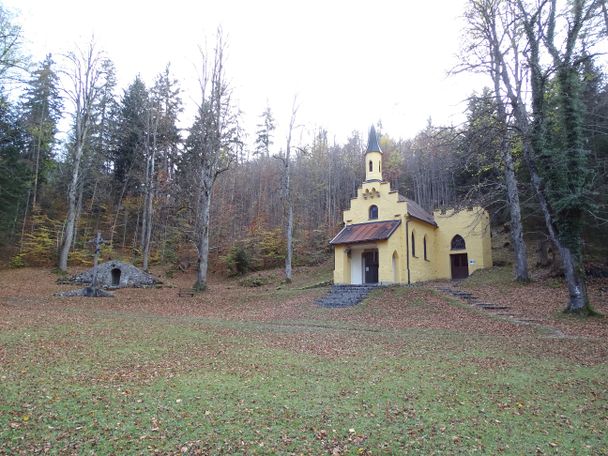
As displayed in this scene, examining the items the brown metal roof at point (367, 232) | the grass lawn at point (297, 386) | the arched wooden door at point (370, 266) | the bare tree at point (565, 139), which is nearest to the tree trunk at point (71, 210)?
the grass lawn at point (297, 386)

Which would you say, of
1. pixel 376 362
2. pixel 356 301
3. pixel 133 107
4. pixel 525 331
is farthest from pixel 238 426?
pixel 133 107

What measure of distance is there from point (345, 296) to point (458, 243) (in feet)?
40.2

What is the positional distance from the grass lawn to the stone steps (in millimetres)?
5476

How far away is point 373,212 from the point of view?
89.4ft

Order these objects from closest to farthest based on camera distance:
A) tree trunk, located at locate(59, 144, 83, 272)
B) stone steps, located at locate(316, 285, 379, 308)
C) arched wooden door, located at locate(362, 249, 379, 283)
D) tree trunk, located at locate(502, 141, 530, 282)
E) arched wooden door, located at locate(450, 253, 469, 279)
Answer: stone steps, located at locate(316, 285, 379, 308) < tree trunk, located at locate(502, 141, 530, 282) < tree trunk, located at locate(59, 144, 83, 272) < arched wooden door, located at locate(362, 249, 379, 283) < arched wooden door, located at locate(450, 253, 469, 279)

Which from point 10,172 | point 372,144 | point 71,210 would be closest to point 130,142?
point 10,172

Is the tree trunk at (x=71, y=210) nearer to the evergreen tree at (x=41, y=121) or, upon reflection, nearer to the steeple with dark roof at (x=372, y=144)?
the evergreen tree at (x=41, y=121)

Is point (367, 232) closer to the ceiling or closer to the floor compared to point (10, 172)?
closer to the floor

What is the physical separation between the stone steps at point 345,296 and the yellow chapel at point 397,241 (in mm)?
2212

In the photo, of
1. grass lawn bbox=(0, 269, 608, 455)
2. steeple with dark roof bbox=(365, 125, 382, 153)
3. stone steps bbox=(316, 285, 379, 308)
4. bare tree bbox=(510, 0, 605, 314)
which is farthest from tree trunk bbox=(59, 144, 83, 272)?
bare tree bbox=(510, 0, 605, 314)

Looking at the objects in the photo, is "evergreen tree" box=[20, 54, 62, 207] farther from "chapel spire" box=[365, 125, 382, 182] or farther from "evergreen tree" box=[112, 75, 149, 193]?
"chapel spire" box=[365, 125, 382, 182]

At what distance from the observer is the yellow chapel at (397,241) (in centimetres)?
2479

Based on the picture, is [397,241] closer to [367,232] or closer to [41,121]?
[367,232]

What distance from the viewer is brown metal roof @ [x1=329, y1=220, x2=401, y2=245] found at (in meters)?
24.4
